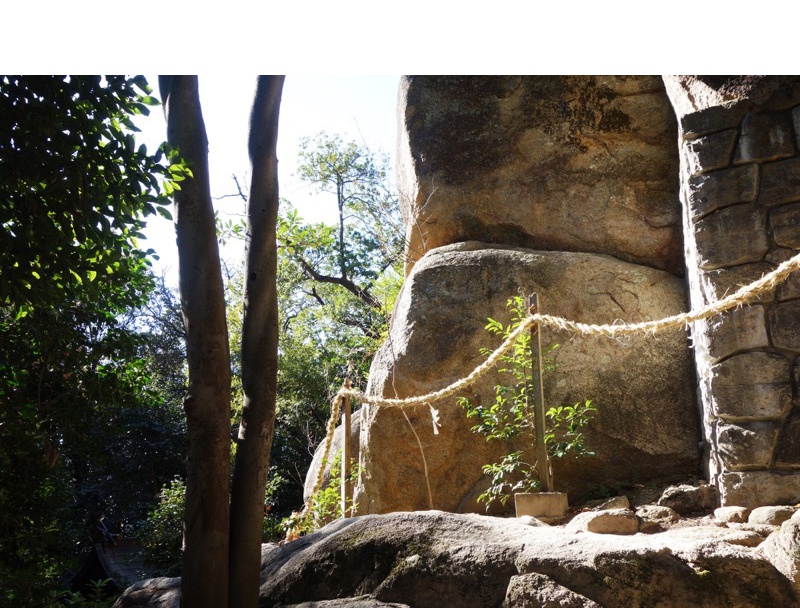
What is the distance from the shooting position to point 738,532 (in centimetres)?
345

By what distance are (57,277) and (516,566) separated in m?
2.16

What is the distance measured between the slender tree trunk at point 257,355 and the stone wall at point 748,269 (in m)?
2.97

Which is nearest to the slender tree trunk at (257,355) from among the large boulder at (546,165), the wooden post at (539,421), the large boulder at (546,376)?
the wooden post at (539,421)

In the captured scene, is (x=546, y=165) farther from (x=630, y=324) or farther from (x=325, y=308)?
(x=325, y=308)

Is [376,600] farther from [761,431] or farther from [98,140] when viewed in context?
[761,431]

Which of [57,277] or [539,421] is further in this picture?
[539,421]

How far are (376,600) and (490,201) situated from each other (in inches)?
198

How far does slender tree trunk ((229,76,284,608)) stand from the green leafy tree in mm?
528

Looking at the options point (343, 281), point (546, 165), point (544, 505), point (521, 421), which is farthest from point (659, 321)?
point (343, 281)

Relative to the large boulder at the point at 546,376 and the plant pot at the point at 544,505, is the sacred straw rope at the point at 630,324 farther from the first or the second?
the plant pot at the point at 544,505

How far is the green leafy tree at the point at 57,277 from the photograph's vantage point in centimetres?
267

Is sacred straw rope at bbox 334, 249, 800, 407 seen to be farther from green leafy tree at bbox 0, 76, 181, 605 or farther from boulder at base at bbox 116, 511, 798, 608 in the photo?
green leafy tree at bbox 0, 76, 181, 605

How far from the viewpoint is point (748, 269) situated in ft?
15.8

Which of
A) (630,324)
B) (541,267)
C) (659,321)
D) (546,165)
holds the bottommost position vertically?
(659,321)
